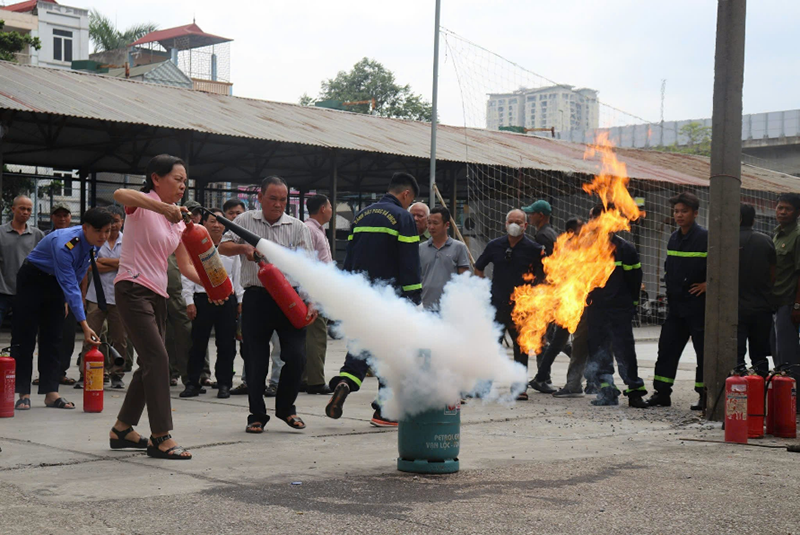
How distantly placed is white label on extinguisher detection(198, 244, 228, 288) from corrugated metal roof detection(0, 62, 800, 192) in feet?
38.7

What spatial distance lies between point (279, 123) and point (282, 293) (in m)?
16.3

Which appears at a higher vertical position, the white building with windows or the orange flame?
the white building with windows

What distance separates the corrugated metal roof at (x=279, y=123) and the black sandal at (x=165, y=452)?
1244 centimetres

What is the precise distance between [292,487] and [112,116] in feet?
48.1

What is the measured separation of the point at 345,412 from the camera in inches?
348

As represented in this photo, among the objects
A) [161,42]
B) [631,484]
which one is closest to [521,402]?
[631,484]

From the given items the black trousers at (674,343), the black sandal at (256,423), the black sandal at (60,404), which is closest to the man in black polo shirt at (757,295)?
the black trousers at (674,343)

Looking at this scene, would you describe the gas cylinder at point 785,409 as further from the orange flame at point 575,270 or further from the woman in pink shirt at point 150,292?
the woman in pink shirt at point 150,292

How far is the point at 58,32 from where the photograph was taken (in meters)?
66.0

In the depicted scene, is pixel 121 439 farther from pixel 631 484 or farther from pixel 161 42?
pixel 161 42

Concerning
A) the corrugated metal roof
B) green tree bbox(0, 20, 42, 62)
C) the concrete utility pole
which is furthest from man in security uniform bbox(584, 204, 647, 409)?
green tree bbox(0, 20, 42, 62)

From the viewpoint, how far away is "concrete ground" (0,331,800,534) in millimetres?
4430

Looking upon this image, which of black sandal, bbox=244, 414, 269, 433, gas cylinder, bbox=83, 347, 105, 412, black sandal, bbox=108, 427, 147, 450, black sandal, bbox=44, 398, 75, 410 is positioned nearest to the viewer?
black sandal, bbox=108, 427, 147, 450

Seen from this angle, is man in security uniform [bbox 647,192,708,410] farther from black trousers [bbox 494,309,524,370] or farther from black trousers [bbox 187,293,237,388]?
black trousers [bbox 187,293,237,388]
